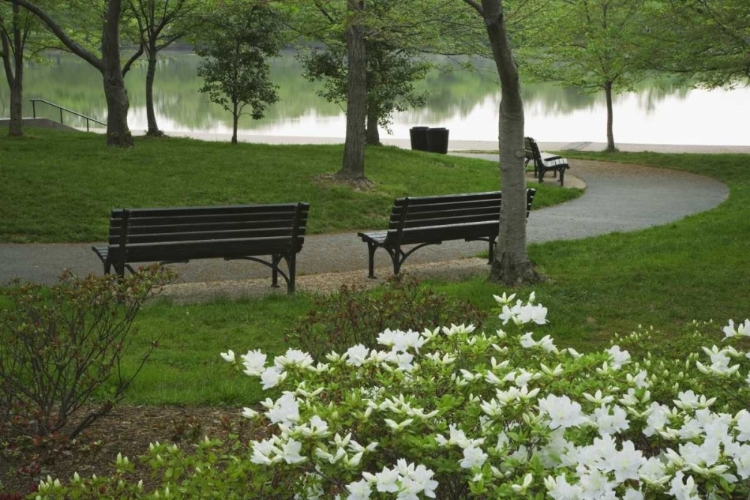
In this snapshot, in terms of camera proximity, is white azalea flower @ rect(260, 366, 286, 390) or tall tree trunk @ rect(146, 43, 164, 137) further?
tall tree trunk @ rect(146, 43, 164, 137)

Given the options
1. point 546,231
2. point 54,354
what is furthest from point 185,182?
point 54,354

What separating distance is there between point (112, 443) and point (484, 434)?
284 cm

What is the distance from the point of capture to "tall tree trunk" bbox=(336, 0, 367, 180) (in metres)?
17.8

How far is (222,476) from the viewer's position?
2986 mm

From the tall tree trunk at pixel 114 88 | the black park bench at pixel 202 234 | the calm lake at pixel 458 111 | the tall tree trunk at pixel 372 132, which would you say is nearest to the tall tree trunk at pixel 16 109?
the tall tree trunk at pixel 114 88

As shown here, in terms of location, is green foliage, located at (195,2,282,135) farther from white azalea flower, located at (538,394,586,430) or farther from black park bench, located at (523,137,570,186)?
white azalea flower, located at (538,394,586,430)

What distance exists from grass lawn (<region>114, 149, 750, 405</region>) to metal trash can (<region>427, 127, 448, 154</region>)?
50.7 feet

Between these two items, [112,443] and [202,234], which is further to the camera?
[202,234]

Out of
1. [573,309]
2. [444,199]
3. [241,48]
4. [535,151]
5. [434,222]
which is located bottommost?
[573,309]

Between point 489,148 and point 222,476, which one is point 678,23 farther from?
point 222,476

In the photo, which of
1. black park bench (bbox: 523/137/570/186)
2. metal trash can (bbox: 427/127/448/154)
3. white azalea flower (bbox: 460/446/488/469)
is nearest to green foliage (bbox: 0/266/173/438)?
white azalea flower (bbox: 460/446/488/469)

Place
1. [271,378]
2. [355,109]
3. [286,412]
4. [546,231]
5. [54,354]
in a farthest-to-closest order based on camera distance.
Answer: [355,109] < [546,231] < [54,354] < [271,378] < [286,412]

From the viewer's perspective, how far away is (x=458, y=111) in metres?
49.9

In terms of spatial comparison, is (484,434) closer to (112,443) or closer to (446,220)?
(112,443)
